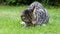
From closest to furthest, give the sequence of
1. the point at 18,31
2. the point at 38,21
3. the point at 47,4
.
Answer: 1. the point at 18,31
2. the point at 38,21
3. the point at 47,4

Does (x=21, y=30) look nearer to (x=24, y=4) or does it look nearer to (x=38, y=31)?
(x=38, y=31)

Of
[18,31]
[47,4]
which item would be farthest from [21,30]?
[47,4]

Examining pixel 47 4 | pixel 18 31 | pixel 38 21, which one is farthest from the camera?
pixel 47 4

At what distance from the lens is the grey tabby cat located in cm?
793

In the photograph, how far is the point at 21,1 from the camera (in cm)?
1828

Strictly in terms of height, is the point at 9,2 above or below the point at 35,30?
below

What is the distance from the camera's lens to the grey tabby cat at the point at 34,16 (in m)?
7.93

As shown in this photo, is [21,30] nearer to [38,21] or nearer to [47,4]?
[38,21]

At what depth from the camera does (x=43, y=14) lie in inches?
347

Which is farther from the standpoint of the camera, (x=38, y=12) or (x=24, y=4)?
(x=24, y=4)

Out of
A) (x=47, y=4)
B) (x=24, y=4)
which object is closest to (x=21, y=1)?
(x=24, y=4)

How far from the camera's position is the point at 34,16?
8031 millimetres

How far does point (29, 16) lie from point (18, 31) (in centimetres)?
63

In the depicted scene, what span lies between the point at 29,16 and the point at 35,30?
0.48 meters
